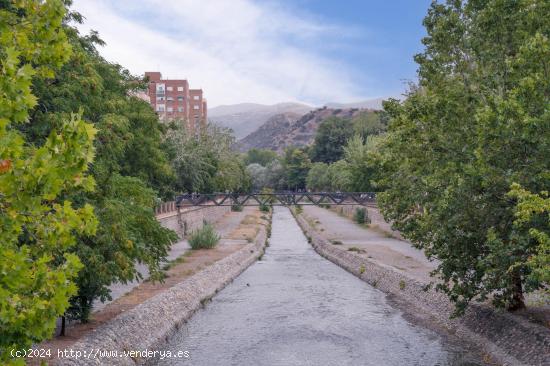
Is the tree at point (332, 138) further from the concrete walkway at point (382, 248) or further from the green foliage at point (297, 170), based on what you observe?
the concrete walkway at point (382, 248)

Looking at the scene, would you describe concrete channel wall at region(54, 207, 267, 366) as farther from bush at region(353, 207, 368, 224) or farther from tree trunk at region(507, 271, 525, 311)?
bush at region(353, 207, 368, 224)

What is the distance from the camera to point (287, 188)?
187750 mm

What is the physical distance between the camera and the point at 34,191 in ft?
22.0

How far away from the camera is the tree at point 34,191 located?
6.48 m

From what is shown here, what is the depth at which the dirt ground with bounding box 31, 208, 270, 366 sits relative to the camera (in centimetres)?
1678

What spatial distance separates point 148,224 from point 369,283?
64.9 feet

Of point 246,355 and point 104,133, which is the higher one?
point 104,133

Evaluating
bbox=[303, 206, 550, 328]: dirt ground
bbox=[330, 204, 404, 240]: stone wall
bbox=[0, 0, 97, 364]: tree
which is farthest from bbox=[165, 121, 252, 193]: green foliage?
bbox=[0, 0, 97, 364]: tree

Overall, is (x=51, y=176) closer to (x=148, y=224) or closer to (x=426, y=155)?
A: (x=148, y=224)

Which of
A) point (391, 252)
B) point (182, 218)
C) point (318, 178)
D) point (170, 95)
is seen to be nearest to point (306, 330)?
point (391, 252)

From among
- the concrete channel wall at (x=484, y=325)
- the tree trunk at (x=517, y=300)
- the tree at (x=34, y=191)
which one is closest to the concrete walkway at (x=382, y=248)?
the concrete channel wall at (x=484, y=325)

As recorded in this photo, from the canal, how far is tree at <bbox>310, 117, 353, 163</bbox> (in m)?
124

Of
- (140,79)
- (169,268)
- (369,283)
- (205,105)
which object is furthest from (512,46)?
(205,105)

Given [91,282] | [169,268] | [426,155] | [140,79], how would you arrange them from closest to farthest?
[91,282] < [426,155] < [169,268] < [140,79]
